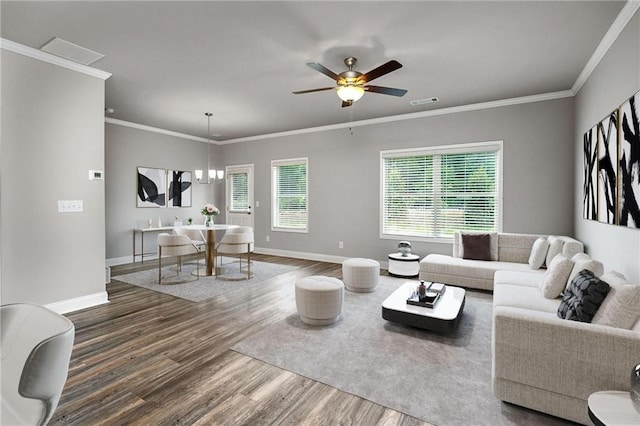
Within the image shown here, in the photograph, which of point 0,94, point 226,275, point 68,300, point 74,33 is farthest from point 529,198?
point 0,94

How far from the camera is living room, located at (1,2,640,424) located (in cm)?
320

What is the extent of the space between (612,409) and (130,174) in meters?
7.50

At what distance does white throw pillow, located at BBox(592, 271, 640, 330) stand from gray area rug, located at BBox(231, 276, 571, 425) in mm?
691

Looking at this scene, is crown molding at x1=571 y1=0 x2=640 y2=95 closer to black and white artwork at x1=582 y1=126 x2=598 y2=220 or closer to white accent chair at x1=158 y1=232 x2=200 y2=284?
black and white artwork at x1=582 y1=126 x2=598 y2=220

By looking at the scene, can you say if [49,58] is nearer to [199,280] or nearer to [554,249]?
[199,280]

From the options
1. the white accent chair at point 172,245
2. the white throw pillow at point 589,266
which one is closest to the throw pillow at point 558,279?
the white throw pillow at point 589,266

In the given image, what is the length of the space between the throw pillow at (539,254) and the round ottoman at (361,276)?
210cm

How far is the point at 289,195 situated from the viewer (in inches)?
290

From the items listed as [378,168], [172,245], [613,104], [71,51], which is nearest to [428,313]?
[613,104]

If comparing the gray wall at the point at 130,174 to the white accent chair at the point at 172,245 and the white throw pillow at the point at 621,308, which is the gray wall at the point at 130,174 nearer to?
the white accent chair at the point at 172,245

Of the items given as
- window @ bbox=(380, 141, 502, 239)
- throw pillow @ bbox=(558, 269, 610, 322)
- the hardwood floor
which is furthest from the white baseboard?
throw pillow @ bbox=(558, 269, 610, 322)

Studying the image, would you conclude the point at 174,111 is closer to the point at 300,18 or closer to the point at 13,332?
the point at 300,18

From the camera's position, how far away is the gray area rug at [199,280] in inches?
173

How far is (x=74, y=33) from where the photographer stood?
298 cm
